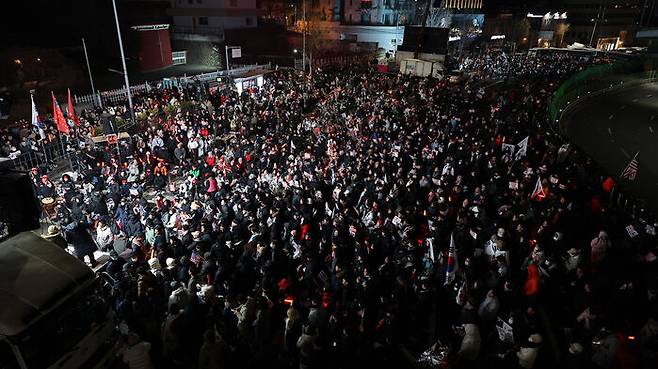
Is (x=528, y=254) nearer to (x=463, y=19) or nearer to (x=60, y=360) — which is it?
(x=60, y=360)

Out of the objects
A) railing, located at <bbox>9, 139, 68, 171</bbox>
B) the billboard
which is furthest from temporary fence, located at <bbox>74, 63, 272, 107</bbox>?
the billboard

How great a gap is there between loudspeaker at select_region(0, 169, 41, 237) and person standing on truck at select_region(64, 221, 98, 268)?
2513mm

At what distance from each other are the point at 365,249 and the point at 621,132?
2083cm

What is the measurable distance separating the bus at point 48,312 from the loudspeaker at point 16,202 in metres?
0.52

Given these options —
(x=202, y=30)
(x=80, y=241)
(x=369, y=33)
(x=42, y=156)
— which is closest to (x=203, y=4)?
(x=202, y=30)

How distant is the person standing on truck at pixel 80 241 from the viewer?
9.32m

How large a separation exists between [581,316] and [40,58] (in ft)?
100.0

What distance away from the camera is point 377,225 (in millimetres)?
10016

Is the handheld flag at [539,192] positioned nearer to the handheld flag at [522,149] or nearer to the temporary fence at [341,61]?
the handheld flag at [522,149]

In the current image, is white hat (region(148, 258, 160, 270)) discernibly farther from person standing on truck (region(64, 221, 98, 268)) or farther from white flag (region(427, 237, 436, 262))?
white flag (region(427, 237, 436, 262))

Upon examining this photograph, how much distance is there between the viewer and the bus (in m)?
4.79

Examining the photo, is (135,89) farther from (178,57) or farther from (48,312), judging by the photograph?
(48,312)

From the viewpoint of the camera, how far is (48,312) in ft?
16.6

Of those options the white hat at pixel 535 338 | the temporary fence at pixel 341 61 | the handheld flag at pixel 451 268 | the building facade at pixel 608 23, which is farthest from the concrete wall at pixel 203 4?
the building facade at pixel 608 23
